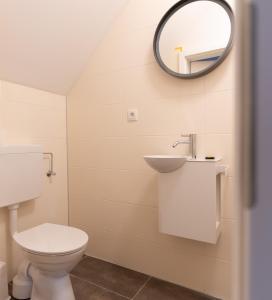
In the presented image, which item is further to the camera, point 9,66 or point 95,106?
point 95,106

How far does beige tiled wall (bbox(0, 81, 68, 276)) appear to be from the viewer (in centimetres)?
155

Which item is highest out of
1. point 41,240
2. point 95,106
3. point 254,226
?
point 95,106

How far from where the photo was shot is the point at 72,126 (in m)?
2.02

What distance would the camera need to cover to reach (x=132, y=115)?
171 cm

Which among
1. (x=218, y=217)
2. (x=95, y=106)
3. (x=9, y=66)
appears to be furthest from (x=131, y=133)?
(x=9, y=66)

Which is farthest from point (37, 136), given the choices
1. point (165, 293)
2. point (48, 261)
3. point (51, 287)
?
point (165, 293)

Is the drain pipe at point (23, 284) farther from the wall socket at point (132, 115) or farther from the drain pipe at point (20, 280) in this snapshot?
the wall socket at point (132, 115)

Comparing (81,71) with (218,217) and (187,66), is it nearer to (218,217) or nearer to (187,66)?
(187,66)

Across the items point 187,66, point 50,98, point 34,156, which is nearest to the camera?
point 187,66

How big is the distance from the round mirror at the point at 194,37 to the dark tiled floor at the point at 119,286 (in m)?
1.48

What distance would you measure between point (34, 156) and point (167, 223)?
3.51 feet

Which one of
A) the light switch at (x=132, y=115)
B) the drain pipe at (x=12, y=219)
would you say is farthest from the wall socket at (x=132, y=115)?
the drain pipe at (x=12, y=219)

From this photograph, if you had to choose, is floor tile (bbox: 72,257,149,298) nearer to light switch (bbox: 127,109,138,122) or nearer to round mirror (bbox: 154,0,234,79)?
light switch (bbox: 127,109,138,122)

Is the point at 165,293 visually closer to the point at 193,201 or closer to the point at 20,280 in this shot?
the point at 193,201
